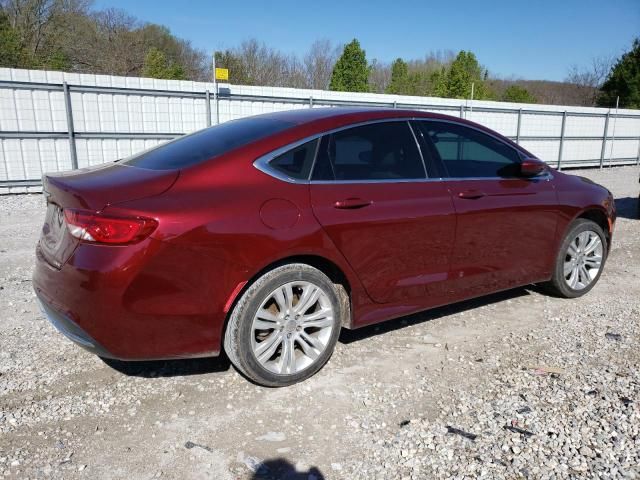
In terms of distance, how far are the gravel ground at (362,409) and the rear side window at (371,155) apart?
1.22 metres

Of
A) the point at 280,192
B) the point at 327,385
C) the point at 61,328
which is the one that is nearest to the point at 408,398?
the point at 327,385

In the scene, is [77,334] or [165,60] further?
[165,60]

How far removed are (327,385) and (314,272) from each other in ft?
2.28

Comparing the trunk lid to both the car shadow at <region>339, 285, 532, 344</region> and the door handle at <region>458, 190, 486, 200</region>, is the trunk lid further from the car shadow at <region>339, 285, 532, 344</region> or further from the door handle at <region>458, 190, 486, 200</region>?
the door handle at <region>458, 190, 486, 200</region>

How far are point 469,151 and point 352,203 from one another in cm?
132

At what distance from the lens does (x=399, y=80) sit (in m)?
38.4

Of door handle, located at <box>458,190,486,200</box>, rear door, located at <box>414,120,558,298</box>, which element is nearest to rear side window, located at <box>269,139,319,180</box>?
rear door, located at <box>414,120,558,298</box>

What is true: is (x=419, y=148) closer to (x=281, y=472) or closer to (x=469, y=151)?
(x=469, y=151)

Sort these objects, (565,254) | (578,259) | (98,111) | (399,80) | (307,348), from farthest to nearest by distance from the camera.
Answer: (399,80) < (98,111) < (578,259) < (565,254) < (307,348)

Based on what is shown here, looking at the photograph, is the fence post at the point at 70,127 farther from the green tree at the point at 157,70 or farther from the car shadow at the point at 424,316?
the green tree at the point at 157,70

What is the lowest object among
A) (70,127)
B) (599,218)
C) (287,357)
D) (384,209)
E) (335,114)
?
(287,357)

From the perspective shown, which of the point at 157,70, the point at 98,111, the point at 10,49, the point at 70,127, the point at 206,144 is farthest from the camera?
the point at 157,70

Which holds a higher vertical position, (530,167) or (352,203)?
(530,167)

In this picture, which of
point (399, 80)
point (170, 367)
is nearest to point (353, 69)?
point (399, 80)
